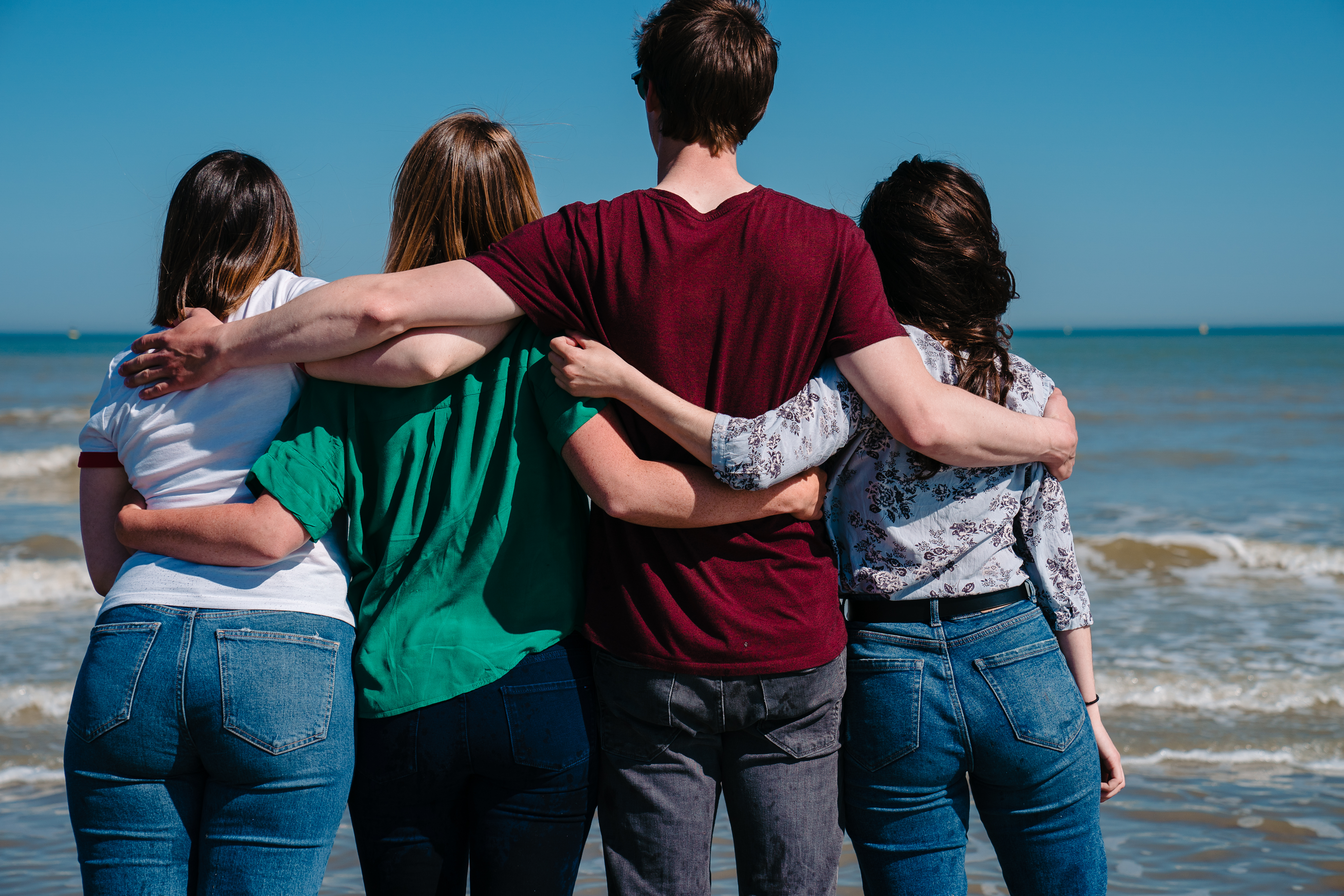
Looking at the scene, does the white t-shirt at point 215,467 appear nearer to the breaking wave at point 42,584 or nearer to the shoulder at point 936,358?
the shoulder at point 936,358

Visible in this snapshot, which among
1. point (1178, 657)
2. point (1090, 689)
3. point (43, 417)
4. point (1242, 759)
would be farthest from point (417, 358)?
point (43, 417)

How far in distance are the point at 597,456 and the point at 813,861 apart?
77 cm

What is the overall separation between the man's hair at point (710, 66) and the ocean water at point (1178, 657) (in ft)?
8.62

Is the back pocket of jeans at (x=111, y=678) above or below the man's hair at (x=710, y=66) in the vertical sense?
below

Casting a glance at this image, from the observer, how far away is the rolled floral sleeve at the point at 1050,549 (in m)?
1.83

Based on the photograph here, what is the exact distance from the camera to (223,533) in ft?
5.27

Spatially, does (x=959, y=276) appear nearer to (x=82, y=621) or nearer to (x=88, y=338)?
(x=82, y=621)

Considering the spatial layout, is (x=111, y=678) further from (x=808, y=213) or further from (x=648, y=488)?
(x=808, y=213)

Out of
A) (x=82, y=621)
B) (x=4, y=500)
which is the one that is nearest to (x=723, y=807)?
(x=82, y=621)

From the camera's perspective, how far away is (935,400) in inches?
64.0

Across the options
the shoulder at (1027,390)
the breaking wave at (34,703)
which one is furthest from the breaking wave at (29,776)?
the shoulder at (1027,390)

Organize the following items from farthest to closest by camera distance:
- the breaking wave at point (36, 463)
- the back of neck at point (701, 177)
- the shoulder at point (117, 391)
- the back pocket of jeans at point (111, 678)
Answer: the breaking wave at point (36, 463), the shoulder at point (117, 391), the back of neck at point (701, 177), the back pocket of jeans at point (111, 678)

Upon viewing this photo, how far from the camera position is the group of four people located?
1.58 meters

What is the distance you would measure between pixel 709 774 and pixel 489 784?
370 millimetres
